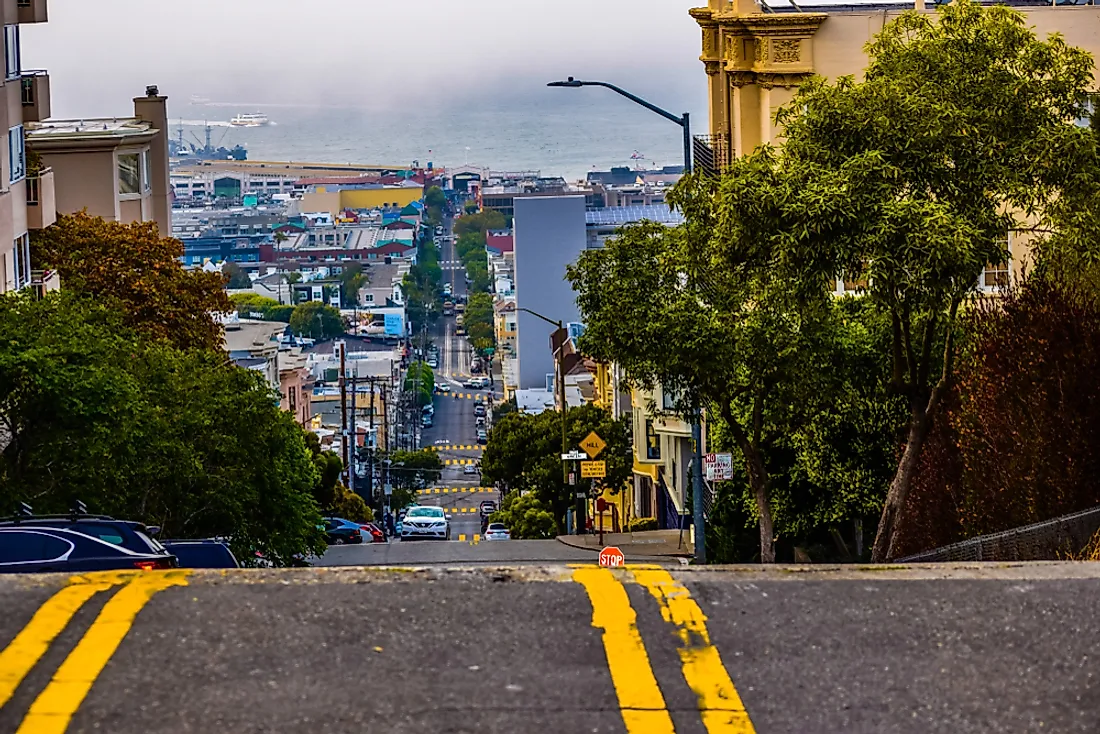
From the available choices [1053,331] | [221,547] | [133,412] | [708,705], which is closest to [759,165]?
[1053,331]

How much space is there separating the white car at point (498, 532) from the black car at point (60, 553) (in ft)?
145

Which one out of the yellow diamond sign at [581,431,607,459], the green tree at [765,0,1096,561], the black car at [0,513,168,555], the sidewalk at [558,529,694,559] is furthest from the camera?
the yellow diamond sign at [581,431,607,459]

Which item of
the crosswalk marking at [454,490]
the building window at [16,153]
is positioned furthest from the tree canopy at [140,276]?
the crosswalk marking at [454,490]

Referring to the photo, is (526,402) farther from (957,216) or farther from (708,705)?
(708,705)

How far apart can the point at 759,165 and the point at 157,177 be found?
153 feet

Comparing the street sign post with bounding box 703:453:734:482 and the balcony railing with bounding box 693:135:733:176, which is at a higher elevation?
the balcony railing with bounding box 693:135:733:176

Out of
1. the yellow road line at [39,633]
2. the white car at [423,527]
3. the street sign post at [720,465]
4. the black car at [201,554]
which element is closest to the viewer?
the yellow road line at [39,633]

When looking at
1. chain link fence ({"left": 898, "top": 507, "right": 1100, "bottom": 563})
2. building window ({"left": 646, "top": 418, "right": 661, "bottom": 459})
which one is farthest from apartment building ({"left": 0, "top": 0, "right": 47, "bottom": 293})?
building window ({"left": 646, "top": 418, "right": 661, "bottom": 459})

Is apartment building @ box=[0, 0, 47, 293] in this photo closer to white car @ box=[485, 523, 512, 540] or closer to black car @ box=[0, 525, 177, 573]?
black car @ box=[0, 525, 177, 573]

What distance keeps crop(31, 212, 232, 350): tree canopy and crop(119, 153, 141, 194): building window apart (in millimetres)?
15675

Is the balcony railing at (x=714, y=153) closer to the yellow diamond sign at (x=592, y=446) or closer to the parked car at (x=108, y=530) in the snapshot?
the yellow diamond sign at (x=592, y=446)

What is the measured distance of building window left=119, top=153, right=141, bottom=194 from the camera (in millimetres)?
56844

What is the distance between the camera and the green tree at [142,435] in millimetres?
22328

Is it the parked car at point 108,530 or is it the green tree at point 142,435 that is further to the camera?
the green tree at point 142,435
